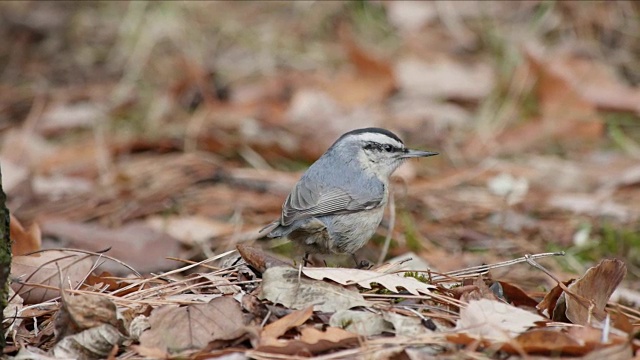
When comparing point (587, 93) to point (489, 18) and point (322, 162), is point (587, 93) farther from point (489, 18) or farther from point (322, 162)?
point (322, 162)

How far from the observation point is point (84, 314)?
2947 mm

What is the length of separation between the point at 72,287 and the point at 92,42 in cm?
626

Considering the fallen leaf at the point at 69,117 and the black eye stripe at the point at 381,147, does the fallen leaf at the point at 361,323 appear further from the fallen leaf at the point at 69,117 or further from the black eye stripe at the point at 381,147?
the fallen leaf at the point at 69,117

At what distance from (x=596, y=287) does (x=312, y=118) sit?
4105 millimetres

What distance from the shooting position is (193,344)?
2.83m

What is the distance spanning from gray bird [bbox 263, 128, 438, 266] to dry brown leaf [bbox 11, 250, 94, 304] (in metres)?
0.90

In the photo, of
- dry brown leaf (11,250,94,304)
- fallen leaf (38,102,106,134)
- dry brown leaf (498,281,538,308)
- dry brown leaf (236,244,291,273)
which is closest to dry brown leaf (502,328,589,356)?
dry brown leaf (498,281,538,308)

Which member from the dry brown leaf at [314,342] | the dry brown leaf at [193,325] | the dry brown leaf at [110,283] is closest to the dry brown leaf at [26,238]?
the dry brown leaf at [110,283]

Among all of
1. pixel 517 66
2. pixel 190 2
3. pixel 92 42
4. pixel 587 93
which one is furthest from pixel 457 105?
pixel 92 42

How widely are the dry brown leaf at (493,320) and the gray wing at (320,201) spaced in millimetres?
1367

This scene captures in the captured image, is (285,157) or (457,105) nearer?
(285,157)

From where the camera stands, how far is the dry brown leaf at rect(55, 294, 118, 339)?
9.63ft

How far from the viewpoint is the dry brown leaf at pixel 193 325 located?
2.83m

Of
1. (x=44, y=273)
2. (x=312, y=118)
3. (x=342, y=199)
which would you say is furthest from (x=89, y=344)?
(x=312, y=118)
